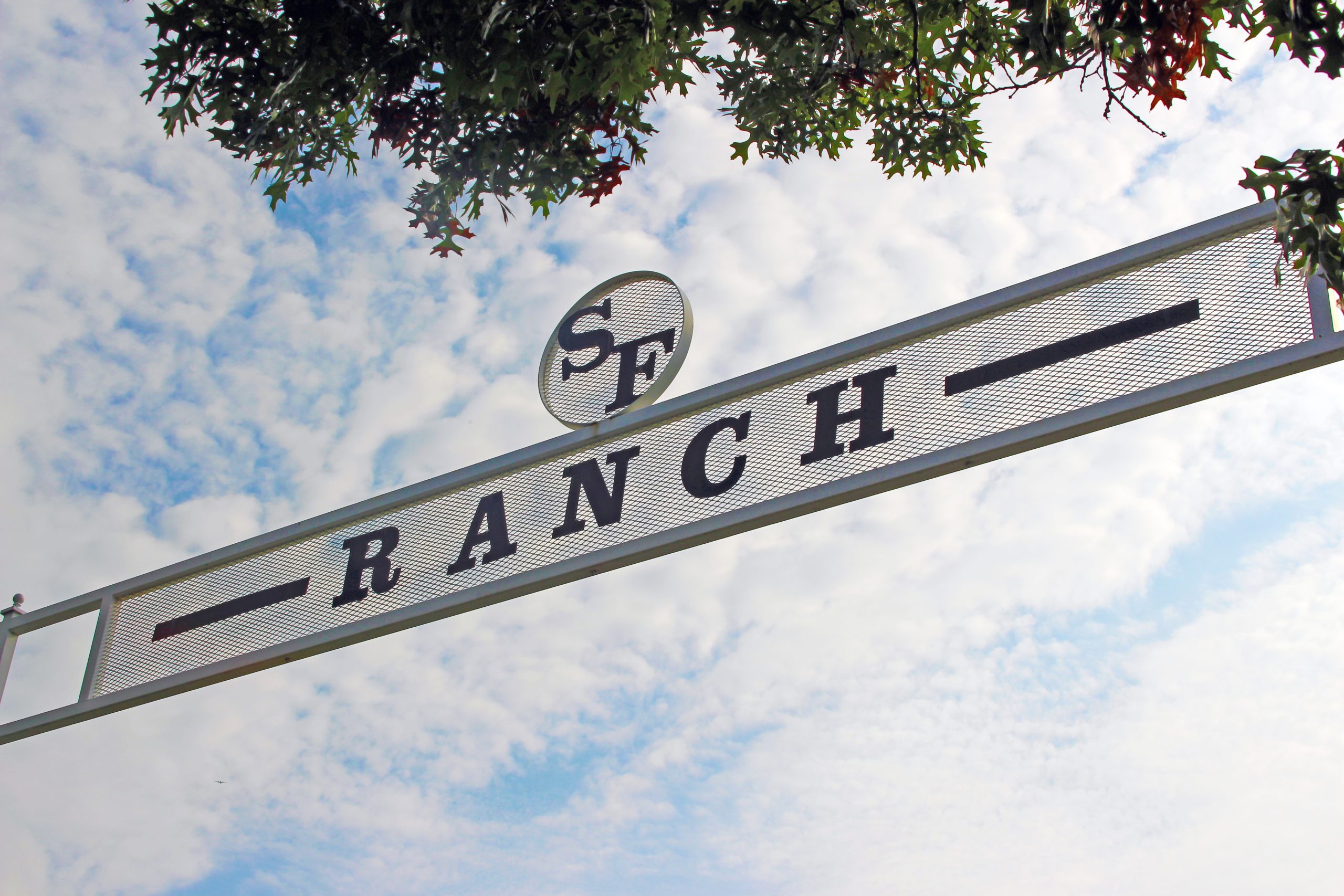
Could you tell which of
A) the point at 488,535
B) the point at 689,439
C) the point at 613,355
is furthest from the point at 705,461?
the point at 488,535

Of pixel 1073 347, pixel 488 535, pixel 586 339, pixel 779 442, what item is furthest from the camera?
pixel 586 339

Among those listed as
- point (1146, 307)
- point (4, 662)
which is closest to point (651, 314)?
point (1146, 307)

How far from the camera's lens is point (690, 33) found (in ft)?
13.9

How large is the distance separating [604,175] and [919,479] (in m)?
1.93

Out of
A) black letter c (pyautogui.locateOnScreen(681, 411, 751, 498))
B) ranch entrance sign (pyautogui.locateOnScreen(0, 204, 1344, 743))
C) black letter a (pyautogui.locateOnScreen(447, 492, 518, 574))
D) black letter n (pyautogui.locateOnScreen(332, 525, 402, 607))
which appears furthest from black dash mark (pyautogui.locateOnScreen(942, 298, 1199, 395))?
black letter n (pyautogui.locateOnScreen(332, 525, 402, 607))

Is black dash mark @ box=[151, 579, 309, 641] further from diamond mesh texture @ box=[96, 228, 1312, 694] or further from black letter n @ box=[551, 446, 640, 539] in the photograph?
black letter n @ box=[551, 446, 640, 539]

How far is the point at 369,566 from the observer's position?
4961 millimetres

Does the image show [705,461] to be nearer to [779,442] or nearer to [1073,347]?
[779,442]

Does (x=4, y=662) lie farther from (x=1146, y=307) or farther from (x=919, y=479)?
(x=1146, y=307)

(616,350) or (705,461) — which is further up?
(616,350)

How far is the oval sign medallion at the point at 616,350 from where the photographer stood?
482cm

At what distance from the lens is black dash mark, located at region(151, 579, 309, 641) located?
5117 millimetres

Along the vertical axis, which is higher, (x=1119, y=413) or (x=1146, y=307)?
(x=1146, y=307)

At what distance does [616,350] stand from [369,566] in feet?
4.14
